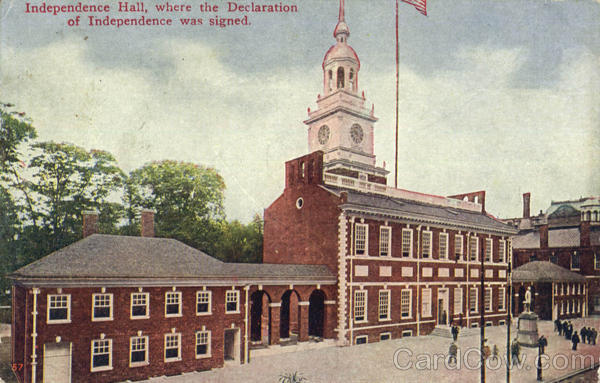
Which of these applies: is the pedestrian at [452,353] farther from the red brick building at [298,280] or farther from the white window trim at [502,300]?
the white window trim at [502,300]

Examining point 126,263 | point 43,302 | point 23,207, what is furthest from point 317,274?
point 23,207

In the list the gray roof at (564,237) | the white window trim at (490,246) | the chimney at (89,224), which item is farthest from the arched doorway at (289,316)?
the gray roof at (564,237)

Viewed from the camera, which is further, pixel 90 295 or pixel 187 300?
pixel 187 300

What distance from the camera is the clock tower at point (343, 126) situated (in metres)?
35.2

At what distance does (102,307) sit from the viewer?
17594mm

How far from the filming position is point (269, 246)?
31938 mm

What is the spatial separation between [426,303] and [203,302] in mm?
16577

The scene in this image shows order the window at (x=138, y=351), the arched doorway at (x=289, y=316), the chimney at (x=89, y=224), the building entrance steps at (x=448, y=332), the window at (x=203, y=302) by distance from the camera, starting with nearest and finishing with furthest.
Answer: the window at (x=138, y=351) < the window at (x=203, y=302) < the chimney at (x=89, y=224) < the arched doorway at (x=289, y=316) < the building entrance steps at (x=448, y=332)

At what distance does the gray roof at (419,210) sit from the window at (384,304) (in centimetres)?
501

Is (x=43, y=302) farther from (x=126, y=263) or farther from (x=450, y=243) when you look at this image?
(x=450, y=243)

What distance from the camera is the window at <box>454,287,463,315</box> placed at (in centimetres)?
3212

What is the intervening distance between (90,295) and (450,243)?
23.7m

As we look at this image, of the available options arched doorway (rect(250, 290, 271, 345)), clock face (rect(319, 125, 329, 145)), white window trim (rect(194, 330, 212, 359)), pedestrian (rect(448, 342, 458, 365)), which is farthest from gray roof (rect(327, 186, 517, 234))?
clock face (rect(319, 125, 329, 145))

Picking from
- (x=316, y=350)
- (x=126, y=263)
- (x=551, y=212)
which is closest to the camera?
(x=126, y=263)
